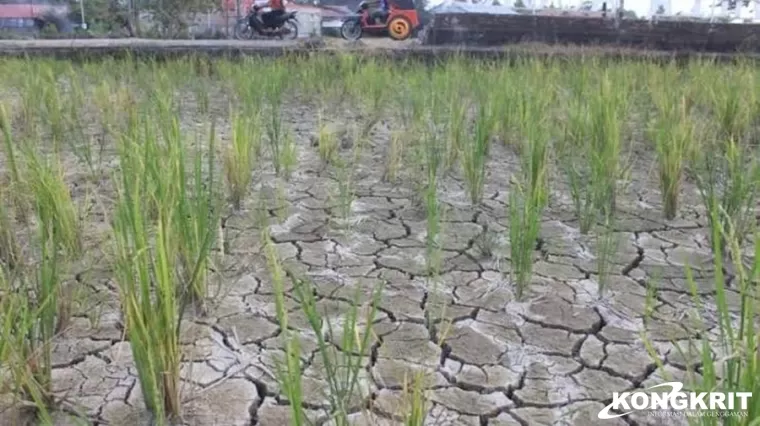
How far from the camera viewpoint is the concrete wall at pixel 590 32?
8391mm

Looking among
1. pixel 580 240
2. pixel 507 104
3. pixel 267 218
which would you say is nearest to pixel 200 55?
pixel 507 104

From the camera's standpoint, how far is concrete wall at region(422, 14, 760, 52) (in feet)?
27.5

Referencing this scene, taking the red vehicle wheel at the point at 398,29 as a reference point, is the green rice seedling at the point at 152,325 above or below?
below

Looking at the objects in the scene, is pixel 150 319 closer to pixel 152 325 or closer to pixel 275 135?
pixel 152 325

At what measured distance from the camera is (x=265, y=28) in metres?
11.9

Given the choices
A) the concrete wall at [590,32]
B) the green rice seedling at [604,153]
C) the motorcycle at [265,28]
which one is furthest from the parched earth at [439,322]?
the motorcycle at [265,28]

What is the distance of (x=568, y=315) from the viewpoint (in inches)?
62.6

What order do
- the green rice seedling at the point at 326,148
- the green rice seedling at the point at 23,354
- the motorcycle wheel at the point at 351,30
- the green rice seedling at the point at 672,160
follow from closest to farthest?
the green rice seedling at the point at 23,354 → the green rice seedling at the point at 672,160 → the green rice seedling at the point at 326,148 → the motorcycle wheel at the point at 351,30

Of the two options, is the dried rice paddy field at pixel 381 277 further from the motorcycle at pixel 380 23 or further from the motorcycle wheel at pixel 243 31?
the motorcycle at pixel 380 23

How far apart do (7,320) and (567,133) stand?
2.19 meters

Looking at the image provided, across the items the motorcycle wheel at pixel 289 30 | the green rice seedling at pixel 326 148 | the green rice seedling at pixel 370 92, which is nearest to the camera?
the green rice seedling at pixel 326 148

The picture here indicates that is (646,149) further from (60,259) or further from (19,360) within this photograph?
(19,360)

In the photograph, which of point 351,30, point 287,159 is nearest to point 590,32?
point 351,30

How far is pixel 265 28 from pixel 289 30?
0.50m
